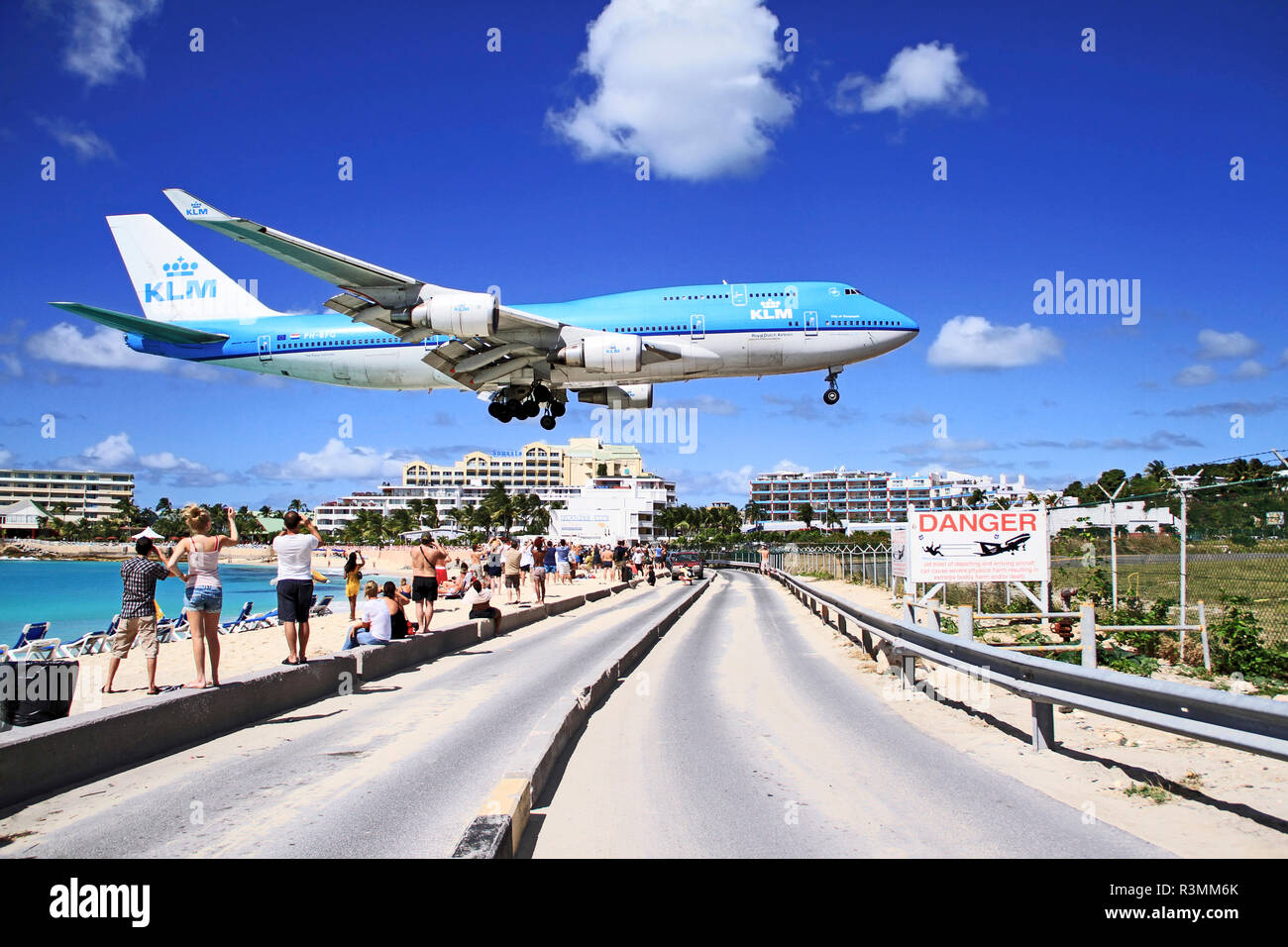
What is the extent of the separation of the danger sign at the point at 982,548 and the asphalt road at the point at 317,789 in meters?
7.41

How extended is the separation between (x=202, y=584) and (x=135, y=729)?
6.43 ft

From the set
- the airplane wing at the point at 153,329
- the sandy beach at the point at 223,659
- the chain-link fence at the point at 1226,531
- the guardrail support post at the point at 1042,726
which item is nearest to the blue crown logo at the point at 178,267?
the airplane wing at the point at 153,329

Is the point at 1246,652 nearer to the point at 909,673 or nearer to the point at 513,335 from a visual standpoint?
the point at 909,673

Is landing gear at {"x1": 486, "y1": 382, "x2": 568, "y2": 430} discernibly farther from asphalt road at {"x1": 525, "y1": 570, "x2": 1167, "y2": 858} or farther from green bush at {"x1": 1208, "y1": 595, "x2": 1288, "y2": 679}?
green bush at {"x1": 1208, "y1": 595, "x2": 1288, "y2": 679}

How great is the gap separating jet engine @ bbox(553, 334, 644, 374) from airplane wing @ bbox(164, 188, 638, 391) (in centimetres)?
31

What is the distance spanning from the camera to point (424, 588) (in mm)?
15984

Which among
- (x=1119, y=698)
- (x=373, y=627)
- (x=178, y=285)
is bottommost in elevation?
(x=373, y=627)

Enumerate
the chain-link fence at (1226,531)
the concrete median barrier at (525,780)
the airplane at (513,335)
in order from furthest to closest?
→ the airplane at (513,335) < the chain-link fence at (1226,531) < the concrete median barrier at (525,780)

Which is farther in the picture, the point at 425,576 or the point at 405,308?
the point at 405,308

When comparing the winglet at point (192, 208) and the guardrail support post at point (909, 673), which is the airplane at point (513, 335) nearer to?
the winglet at point (192, 208)

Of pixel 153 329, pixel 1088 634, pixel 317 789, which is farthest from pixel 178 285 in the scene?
pixel 1088 634

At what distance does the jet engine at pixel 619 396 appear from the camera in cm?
2850

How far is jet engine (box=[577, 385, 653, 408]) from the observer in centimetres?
2850
